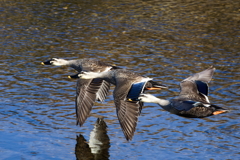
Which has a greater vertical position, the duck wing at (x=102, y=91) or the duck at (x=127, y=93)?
the duck at (x=127, y=93)

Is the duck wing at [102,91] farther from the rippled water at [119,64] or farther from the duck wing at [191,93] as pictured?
the duck wing at [191,93]

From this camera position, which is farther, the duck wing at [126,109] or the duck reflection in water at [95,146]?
the duck wing at [126,109]

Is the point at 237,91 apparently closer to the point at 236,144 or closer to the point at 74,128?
the point at 236,144

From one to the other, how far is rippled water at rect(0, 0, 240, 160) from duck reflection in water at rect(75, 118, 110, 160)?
0.36ft

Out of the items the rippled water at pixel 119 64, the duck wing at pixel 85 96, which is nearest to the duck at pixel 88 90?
the duck wing at pixel 85 96

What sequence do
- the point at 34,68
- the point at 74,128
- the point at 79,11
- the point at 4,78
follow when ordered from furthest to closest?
1. the point at 79,11
2. the point at 34,68
3. the point at 4,78
4. the point at 74,128

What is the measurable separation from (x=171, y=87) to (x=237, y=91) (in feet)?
6.96

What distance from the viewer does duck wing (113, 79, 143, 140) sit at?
35.3 ft

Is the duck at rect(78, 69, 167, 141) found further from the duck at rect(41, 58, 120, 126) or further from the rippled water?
the rippled water

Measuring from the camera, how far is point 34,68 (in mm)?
17516

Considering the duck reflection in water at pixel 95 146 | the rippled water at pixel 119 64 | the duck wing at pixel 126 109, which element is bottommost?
the duck reflection in water at pixel 95 146

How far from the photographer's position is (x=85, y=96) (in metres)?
12.9

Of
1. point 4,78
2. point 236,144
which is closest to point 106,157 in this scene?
point 236,144

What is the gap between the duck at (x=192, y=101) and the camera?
10.2 m
